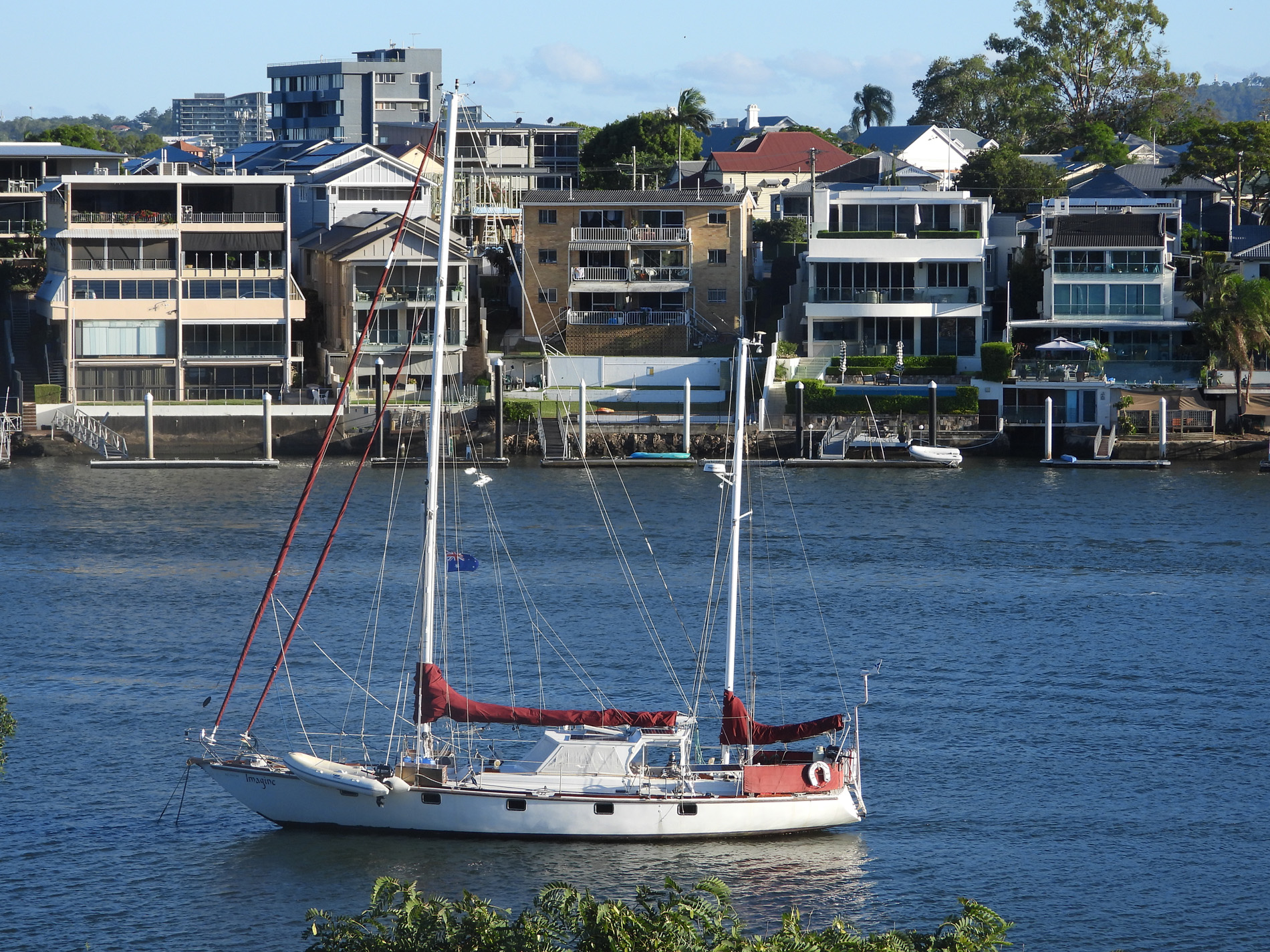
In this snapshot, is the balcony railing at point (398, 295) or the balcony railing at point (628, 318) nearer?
the balcony railing at point (398, 295)

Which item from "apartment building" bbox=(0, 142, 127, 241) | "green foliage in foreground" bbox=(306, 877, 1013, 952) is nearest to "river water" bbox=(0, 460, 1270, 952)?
"green foliage in foreground" bbox=(306, 877, 1013, 952)

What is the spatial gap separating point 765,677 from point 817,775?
1043 cm

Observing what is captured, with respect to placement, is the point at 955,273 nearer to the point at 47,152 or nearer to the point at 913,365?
the point at 913,365

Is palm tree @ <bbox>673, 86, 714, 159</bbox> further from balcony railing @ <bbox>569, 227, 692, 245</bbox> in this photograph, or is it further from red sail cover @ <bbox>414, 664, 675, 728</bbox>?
red sail cover @ <bbox>414, 664, 675, 728</bbox>

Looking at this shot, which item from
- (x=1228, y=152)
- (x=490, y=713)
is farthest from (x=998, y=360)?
(x=490, y=713)

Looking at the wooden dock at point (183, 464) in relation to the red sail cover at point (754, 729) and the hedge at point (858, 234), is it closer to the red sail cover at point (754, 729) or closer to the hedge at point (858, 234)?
the hedge at point (858, 234)

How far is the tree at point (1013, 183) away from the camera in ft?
309

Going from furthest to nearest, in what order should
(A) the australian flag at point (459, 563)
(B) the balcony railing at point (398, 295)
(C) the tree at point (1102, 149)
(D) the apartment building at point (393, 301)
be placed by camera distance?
(C) the tree at point (1102, 149), (B) the balcony railing at point (398, 295), (D) the apartment building at point (393, 301), (A) the australian flag at point (459, 563)

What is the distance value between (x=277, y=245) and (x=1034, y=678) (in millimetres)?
49956

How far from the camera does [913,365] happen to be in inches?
3068

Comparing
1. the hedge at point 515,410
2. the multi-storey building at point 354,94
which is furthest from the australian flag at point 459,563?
the multi-storey building at point 354,94

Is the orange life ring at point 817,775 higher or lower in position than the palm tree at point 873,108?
lower

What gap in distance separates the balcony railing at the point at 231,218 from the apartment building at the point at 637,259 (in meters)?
12.3

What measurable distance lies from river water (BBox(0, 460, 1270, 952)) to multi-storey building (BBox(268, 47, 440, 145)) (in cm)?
8436
